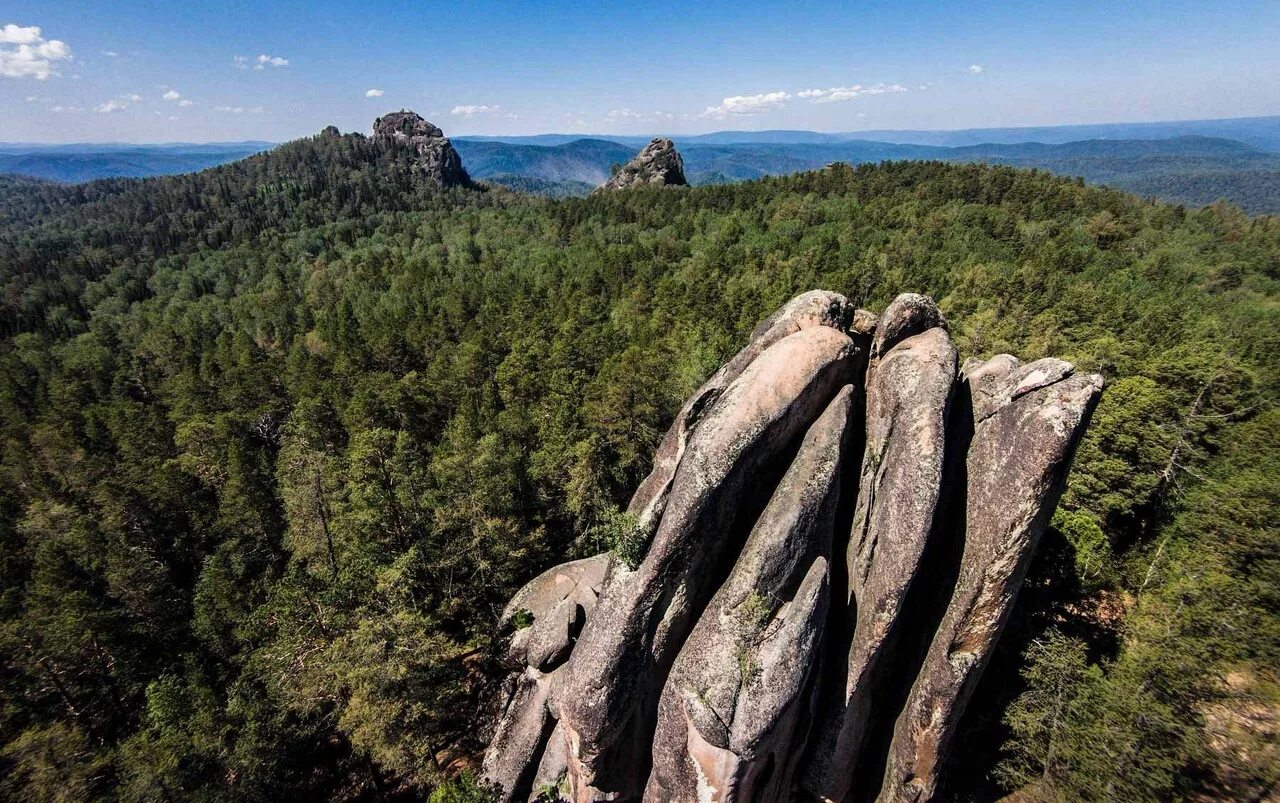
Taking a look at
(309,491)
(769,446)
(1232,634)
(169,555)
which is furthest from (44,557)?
(1232,634)

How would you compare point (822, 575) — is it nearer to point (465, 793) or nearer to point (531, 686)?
point (531, 686)

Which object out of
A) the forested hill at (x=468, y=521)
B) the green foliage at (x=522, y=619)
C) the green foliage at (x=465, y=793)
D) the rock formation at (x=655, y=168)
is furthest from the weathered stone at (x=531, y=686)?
the rock formation at (x=655, y=168)

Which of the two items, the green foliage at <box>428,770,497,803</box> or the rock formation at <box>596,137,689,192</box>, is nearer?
the green foliage at <box>428,770,497,803</box>

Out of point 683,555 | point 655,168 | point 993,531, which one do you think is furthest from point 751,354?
point 655,168

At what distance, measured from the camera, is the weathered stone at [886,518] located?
15453 mm

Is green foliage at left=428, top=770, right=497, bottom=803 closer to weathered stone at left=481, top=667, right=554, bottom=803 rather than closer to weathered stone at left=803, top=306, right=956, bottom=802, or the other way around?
weathered stone at left=481, top=667, right=554, bottom=803

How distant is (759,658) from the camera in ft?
48.8

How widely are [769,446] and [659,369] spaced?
88.9 feet

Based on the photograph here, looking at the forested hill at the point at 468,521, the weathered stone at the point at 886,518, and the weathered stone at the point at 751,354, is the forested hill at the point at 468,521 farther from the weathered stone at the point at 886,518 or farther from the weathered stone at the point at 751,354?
the weathered stone at the point at 751,354

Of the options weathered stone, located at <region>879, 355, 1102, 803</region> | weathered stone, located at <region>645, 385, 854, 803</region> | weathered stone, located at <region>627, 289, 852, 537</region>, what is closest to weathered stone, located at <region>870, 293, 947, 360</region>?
weathered stone, located at <region>627, 289, 852, 537</region>

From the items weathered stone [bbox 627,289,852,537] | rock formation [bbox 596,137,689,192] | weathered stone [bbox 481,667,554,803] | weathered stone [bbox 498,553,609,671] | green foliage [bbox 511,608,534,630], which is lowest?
weathered stone [bbox 481,667,554,803]

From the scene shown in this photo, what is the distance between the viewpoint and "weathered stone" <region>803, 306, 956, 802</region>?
15.5m

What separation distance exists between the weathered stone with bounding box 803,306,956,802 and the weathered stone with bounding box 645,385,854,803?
153 cm

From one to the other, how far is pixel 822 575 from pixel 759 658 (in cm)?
290
